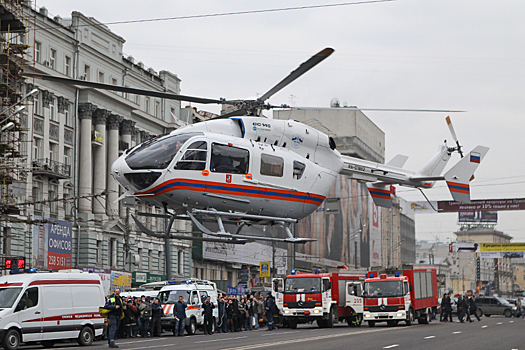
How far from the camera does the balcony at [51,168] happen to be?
151 feet

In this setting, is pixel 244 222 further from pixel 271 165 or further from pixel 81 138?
pixel 81 138

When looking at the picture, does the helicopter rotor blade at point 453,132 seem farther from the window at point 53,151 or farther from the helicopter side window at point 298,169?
the window at point 53,151

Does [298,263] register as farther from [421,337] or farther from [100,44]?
[421,337]

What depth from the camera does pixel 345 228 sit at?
108 m

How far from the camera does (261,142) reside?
64.3 feet

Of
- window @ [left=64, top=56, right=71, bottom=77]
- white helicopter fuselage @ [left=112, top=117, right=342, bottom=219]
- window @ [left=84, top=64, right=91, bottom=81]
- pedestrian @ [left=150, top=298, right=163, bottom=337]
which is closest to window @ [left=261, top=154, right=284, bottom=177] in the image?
white helicopter fuselage @ [left=112, top=117, right=342, bottom=219]

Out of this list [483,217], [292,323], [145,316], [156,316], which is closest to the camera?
[145,316]

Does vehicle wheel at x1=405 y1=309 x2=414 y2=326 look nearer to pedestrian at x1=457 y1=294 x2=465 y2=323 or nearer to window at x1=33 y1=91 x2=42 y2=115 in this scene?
pedestrian at x1=457 y1=294 x2=465 y2=323

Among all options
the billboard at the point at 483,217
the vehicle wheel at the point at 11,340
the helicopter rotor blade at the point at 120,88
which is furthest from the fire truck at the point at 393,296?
the billboard at the point at 483,217

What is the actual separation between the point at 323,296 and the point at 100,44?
2996 cm

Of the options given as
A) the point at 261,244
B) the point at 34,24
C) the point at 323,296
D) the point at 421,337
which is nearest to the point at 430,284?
the point at 323,296

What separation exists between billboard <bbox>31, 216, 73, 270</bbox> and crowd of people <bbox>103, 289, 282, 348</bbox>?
1439cm

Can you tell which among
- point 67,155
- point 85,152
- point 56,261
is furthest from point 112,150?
point 56,261

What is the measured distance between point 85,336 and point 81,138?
31013 millimetres
